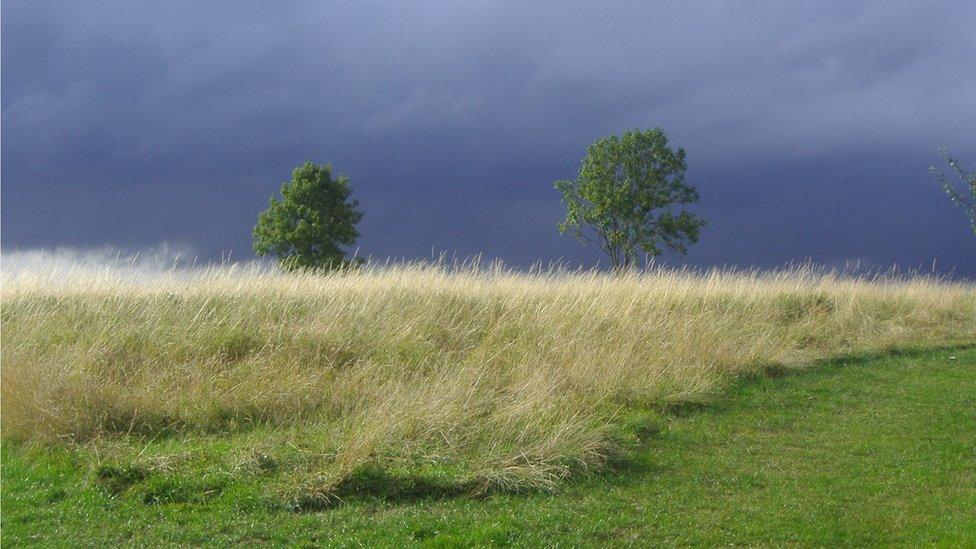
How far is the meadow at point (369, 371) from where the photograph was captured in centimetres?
700

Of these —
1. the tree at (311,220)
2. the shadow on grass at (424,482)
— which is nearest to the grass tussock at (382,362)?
the shadow on grass at (424,482)

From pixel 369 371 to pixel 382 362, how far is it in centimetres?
64

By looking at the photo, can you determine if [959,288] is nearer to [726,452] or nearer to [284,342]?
[726,452]

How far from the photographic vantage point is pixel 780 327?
16.0 meters

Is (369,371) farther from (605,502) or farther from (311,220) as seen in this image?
(311,220)

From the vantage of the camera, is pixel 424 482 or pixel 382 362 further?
pixel 382 362

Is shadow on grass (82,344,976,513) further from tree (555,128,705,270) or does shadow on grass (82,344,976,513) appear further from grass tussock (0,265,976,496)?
tree (555,128,705,270)

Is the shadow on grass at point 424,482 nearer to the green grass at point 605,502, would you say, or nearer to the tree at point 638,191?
the green grass at point 605,502

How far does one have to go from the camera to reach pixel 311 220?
33656 mm

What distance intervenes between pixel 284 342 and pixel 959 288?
61.9 ft

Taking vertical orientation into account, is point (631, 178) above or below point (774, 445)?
above

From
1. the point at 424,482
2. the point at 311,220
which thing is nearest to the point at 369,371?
the point at 424,482

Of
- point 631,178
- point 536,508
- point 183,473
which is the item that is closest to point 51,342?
point 183,473

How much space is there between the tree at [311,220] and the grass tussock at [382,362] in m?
17.0
